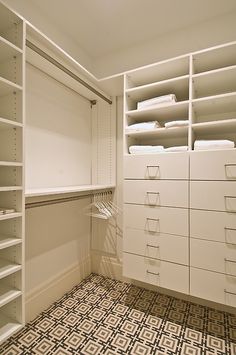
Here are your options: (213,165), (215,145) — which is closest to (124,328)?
(213,165)

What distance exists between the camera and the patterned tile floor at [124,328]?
1.29 meters

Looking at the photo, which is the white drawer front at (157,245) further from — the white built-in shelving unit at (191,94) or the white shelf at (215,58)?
the white shelf at (215,58)

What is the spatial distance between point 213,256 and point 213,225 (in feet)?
0.69

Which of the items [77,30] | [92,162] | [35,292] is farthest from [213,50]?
[35,292]

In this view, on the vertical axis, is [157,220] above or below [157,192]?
below

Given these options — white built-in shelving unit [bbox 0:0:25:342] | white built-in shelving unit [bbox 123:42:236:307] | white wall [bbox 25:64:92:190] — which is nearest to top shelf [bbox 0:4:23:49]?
white built-in shelving unit [bbox 0:0:25:342]

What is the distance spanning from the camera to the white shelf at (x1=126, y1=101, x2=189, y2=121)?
1.59 metres

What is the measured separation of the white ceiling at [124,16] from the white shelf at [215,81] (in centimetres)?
64

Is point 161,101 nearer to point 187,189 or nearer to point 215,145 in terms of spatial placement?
point 215,145

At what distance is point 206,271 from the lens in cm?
138

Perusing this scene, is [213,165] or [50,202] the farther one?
[50,202]

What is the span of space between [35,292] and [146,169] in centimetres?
133

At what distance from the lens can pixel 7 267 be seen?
1.12 metres

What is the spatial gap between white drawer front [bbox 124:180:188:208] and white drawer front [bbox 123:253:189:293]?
18.1 inches
